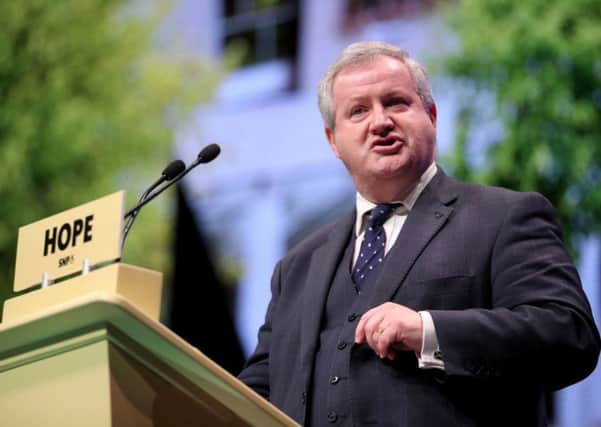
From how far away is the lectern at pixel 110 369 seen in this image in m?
1.65

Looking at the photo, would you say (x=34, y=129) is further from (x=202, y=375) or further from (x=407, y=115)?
(x=202, y=375)

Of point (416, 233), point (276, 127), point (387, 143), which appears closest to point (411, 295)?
point (416, 233)

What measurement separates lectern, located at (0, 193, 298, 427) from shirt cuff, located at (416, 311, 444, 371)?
1.14 ft

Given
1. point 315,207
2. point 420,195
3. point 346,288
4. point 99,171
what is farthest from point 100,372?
point 99,171

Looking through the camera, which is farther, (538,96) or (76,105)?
(76,105)

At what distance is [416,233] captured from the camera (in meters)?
2.30

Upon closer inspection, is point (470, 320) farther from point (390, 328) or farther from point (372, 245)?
point (372, 245)

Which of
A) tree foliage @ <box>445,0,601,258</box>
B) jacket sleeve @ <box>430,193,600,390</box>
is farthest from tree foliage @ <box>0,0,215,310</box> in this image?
jacket sleeve @ <box>430,193,600,390</box>

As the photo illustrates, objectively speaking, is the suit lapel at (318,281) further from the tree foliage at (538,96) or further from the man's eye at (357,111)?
the tree foliage at (538,96)

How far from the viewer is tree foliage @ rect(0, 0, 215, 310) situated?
609 cm

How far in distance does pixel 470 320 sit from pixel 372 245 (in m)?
0.48

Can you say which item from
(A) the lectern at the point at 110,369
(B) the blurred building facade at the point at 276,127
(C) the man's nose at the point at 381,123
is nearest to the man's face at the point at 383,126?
(C) the man's nose at the point at 381,123

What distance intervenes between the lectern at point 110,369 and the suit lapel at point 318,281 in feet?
1.62

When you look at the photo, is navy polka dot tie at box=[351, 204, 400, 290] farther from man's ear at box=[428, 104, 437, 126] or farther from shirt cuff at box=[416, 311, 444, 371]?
shirt cuff at box=[416, 311, 444, 371]
